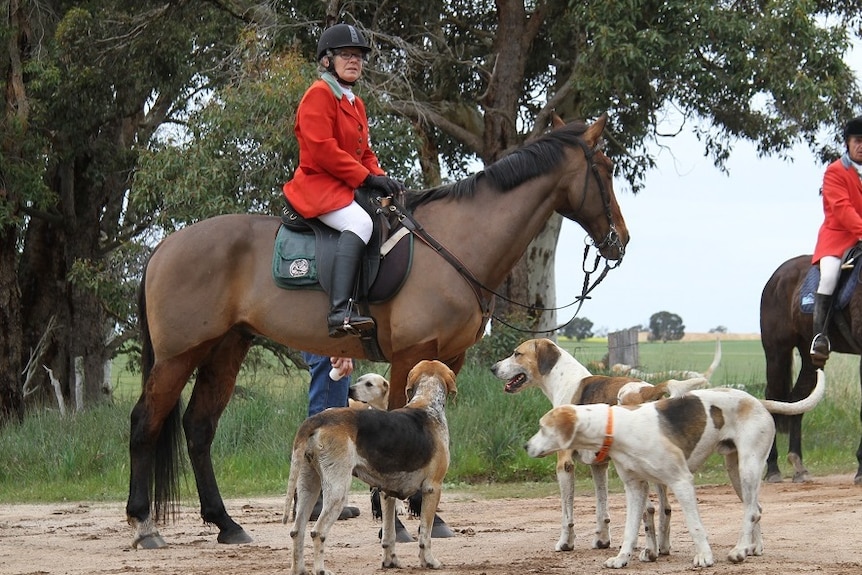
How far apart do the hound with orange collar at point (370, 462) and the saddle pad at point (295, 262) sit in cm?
132

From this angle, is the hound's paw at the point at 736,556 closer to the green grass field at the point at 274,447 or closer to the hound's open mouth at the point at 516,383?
the hound's open mouth at the point at 516,383

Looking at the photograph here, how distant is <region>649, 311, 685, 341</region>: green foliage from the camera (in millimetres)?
60319

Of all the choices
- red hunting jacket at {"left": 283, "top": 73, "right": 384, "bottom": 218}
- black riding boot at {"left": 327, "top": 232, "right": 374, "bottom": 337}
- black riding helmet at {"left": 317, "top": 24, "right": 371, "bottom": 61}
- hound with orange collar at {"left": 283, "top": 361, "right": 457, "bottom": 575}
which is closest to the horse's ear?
red hunting jacket at {"left": 283, "top": 73, "right": 384, "bottom": 218}

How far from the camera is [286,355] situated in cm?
2141

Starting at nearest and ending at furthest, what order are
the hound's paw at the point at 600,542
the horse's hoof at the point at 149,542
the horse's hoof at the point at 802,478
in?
the hound's paw at the point at 600,542 < the horse's hoof at the point at 149,542 < the horse's hoof at the point at 802,478

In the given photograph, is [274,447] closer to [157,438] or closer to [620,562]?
[157,438]

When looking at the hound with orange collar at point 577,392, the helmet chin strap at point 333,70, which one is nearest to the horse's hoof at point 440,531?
the hound with orange collar at point 577,392

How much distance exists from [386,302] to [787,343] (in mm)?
5746

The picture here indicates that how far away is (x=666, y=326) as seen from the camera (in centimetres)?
6178

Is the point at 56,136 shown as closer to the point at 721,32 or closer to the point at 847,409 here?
the point at 721,32

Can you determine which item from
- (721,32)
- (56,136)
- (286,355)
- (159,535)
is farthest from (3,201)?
(159,535)

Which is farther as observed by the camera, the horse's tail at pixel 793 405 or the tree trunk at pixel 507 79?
the tree trunk at pixel 507 79

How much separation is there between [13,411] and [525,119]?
30.8 ft

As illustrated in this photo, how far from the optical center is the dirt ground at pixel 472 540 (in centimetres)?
727
